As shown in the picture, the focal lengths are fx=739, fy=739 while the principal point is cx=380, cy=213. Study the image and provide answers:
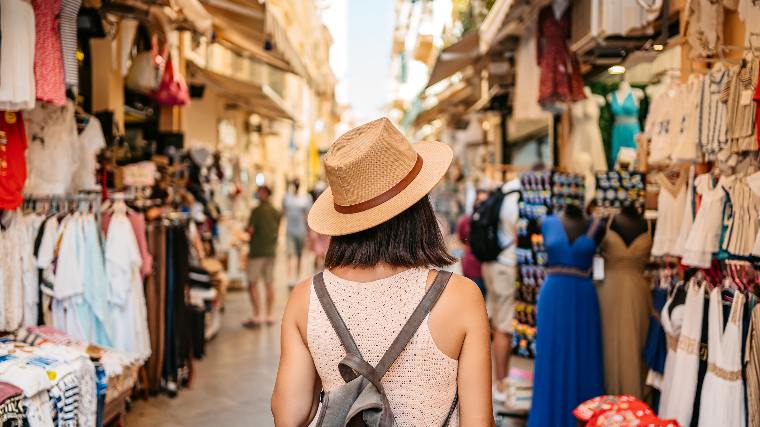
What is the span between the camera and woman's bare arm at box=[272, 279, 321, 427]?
2.08 meters

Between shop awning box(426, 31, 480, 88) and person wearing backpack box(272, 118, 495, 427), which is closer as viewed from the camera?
person wearing backpack box(272, 118, 495, 427)

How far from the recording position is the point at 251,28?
7.10 metres

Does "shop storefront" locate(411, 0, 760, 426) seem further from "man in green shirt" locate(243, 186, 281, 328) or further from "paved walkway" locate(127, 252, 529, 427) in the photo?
"man in green shirt" locate(243, 186, 281, 328)

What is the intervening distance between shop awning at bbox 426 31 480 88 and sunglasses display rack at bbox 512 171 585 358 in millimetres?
2789

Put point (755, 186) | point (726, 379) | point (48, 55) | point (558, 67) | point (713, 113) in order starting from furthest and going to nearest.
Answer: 1. point (558, 67)
2. point (48, 55)
3. point (713, 113)
4. point (726, 379)
5. point (755, 186)

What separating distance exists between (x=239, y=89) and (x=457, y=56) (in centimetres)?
431

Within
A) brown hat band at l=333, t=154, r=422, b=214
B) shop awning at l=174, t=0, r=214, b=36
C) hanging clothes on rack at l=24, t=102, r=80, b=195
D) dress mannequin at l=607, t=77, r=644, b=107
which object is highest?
shop awning at l=174, t=0, r=214, b=36

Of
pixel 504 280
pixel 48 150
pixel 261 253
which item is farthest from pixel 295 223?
pixel 48 150

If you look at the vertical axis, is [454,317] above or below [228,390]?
above

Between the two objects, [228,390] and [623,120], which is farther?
[623,120]

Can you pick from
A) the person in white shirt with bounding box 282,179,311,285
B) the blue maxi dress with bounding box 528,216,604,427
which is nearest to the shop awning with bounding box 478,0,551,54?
the blue maxi dress with bounding box 528,216,604,427

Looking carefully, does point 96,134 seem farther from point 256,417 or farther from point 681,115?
point 681,115

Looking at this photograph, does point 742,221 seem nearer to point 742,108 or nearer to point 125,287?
point 742,108

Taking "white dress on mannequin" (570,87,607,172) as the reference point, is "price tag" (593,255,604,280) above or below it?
below
